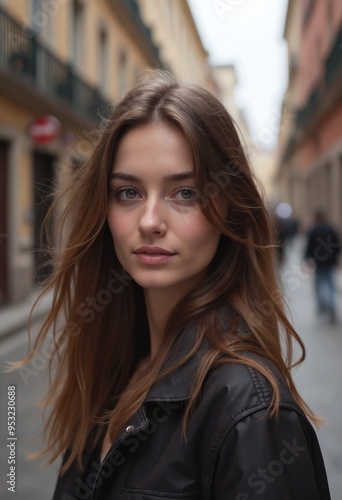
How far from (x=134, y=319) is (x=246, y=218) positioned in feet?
1.71

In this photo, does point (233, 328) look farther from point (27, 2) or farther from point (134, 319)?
point (27, 2)

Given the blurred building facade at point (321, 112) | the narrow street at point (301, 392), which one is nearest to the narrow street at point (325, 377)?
the narrow street at point (301, 392)

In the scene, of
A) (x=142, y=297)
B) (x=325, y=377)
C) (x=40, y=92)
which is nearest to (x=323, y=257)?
(x=325, y=377)

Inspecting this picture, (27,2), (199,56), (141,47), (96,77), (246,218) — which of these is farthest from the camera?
(199,56)

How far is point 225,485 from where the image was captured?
1.03 metres

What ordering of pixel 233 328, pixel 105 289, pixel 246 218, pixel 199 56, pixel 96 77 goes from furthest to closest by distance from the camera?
pixel 199 56, pixel 96 77, pixel 105 289, pixel 246 218, pixel 233 328

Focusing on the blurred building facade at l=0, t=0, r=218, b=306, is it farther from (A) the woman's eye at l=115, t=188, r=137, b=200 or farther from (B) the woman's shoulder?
(B) the woman's shoulder

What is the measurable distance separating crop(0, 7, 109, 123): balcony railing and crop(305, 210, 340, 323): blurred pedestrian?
388 cm

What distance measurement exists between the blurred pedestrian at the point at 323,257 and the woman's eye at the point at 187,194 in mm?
8319

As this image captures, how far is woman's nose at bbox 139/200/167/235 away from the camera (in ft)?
4.26

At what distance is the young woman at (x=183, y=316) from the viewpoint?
1060mm

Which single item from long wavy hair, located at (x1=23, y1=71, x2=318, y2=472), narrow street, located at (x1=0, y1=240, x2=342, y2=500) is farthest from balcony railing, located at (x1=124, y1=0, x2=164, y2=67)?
long wavy hair, located at (x1=23, y1=71, x2=318, y2=472)

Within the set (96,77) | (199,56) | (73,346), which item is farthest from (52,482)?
(199,56)

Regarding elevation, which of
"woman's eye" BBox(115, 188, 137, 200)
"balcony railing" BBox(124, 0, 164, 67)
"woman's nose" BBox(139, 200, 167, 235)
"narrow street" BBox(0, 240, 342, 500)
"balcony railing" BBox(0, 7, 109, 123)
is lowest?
"narrow street" BBox(0, 240, 342, 500)
